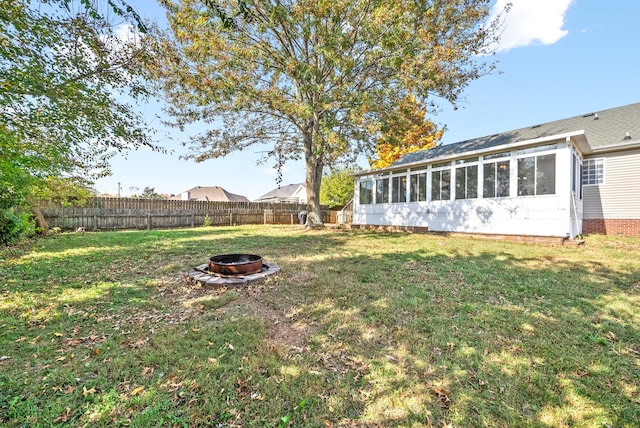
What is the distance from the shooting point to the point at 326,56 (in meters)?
8.27

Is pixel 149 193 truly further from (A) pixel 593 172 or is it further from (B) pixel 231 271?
(A) pixel 593 172

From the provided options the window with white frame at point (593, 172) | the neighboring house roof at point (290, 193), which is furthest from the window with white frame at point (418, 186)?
the neighboring house roof at point (290, 193)

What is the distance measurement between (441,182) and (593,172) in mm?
5791

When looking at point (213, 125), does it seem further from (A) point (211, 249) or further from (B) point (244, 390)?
(B) point (244, 390)

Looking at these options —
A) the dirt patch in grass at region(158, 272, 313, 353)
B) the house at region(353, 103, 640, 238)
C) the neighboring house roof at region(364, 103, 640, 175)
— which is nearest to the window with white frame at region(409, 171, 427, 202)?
the house at region(353, 103, 640, 238)

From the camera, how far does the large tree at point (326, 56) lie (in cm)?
821

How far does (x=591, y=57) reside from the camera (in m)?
10.5

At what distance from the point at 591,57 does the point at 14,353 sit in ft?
56.2

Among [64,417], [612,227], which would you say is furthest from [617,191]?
[64,417]

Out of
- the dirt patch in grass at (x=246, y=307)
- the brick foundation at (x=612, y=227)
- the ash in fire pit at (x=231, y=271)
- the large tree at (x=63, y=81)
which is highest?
the large tree at (x=63, y=81)

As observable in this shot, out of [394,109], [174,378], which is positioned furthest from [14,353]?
[394,109]

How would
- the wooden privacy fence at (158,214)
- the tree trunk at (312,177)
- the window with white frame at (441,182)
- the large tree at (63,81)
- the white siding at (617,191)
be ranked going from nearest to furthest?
the large tree at (63,81)
the white siding at (617,191)
the window with white frame at (441,182)
the tree trunk at (312,177)
the wooden privacy fence at (158,214)

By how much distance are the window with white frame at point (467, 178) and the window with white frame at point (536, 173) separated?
1.40 metres

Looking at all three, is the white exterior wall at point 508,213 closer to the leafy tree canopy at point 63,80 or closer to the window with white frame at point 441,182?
the window with white frame at point 441,182
